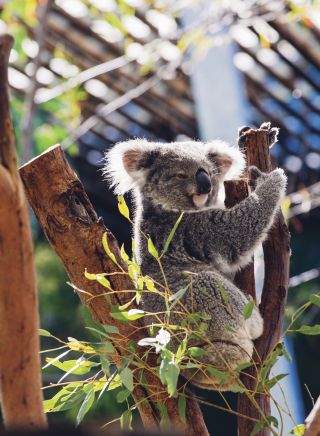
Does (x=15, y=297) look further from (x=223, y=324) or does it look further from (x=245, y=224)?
(x=245, y=224)

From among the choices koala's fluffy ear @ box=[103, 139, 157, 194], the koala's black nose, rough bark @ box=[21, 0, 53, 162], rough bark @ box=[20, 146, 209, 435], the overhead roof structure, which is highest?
the overhead roof structure

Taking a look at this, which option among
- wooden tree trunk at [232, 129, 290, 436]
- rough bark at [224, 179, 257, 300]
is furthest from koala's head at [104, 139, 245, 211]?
wooden tree trunk at [232, 129, 290, 436]

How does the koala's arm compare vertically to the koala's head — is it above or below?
below

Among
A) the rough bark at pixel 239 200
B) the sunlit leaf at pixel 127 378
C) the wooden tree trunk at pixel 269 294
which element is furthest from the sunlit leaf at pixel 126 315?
the rough bark at pixel 239 200

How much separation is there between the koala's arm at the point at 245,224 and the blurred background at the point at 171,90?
1227mm

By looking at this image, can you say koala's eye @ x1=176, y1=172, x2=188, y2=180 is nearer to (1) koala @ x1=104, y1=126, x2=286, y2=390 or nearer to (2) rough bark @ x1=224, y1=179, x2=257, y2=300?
(1) koala @ x1=104, y1=126, x2=286, y2=390

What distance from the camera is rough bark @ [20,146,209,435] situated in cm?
187

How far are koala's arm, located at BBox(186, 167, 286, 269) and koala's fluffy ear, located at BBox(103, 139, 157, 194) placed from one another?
1.18 ft

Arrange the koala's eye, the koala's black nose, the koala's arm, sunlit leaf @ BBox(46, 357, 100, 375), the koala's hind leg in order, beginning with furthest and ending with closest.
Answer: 1. the koala's eye
2. the koala's black nose
3. the koala's arm
4. the koala's hind leg
5. sunlit leaf @ BBox(46, 357, 100, 375)

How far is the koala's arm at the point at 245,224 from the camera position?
2637 millimetres

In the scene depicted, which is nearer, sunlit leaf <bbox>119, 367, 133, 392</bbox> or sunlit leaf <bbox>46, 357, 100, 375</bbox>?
sunlit leaf <bbox>119, 367, 133, 392</bbox>

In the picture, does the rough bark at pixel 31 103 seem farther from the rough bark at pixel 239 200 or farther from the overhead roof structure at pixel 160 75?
the rough bark at pixel 239 200

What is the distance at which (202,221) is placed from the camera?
112 inches

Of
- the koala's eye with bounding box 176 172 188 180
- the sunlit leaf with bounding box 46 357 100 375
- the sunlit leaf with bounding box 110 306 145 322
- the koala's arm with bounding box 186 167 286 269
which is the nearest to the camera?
the sunlit leaf with bounding box 110 306 145 322
